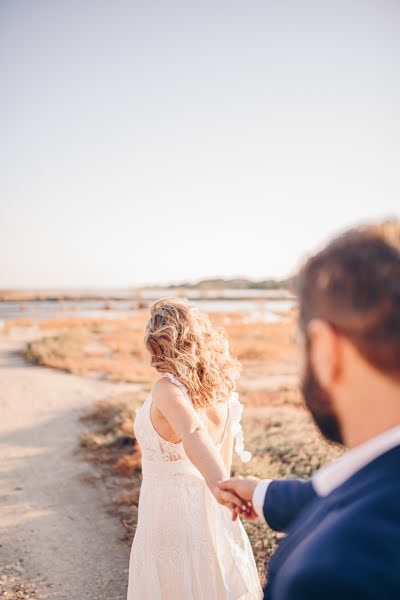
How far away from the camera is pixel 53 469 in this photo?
20.4 ft

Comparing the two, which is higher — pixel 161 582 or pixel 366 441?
pixel 366 441

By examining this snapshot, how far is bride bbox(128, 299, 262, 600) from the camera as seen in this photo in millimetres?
2314

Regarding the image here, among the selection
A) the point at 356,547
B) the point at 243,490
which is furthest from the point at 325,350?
the point at 243,490

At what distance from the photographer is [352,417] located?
882 mm

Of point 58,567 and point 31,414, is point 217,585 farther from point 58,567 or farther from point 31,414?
point 31,414

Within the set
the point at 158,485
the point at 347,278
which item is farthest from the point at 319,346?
the point at 158,485

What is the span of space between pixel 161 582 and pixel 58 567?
7.27ft

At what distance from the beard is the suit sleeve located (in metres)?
0.33

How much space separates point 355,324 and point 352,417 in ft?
0.62

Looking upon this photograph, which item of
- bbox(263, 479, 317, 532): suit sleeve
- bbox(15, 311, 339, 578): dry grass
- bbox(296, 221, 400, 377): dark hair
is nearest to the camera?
bbox(296, 221, 400, 377): dark hair

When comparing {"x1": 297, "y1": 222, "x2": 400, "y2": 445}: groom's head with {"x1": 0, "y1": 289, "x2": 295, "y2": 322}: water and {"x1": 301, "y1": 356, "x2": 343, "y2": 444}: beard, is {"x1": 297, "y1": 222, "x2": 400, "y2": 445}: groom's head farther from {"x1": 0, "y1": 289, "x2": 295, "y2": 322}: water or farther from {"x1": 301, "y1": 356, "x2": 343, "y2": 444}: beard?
{"x1": 0, "y1": 289, "x2": 295, "y2": 322}: water

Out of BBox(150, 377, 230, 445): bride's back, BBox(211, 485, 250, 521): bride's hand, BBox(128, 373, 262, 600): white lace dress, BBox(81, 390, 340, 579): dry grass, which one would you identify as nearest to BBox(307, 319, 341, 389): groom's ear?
BBox(211, 485, 250, 521): bride's hand

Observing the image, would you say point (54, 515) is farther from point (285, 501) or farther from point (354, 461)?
point (354, 461)

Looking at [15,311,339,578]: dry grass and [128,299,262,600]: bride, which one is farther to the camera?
[15,311,339,578]: dry grass
